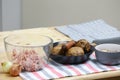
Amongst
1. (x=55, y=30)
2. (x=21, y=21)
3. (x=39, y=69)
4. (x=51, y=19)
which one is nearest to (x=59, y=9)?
(x=51, y=19)

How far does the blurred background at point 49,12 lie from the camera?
2658 mm

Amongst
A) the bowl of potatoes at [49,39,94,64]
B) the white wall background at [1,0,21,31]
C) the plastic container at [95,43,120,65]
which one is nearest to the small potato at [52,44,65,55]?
the bowl of potatoes at [49,39,94,64]

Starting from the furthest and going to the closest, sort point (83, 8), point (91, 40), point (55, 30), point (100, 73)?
point (83, 8)
point (55, 30)
point (91, 40)
point (100, 73)

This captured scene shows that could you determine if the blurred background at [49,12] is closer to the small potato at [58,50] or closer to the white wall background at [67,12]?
the white wall background at [67,12]

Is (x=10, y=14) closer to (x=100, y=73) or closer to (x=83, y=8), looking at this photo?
(x=83, y=8)

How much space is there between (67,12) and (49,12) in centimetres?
19

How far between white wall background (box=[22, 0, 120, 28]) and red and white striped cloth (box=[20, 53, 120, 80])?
134cm

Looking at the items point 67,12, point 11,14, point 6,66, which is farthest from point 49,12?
point 6,66

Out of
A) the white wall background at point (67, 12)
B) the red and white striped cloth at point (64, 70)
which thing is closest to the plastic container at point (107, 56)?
the red and white striped cloth at point (64, 70)

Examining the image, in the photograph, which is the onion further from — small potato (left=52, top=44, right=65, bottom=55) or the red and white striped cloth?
small potato (left=52, top=44, right=65, bottom=55)

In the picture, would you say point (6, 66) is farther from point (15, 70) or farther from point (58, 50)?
point (58, 50)

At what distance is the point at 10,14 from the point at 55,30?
4.21ft

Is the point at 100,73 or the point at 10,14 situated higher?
the point at 100,73

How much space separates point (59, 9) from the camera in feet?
9.39
